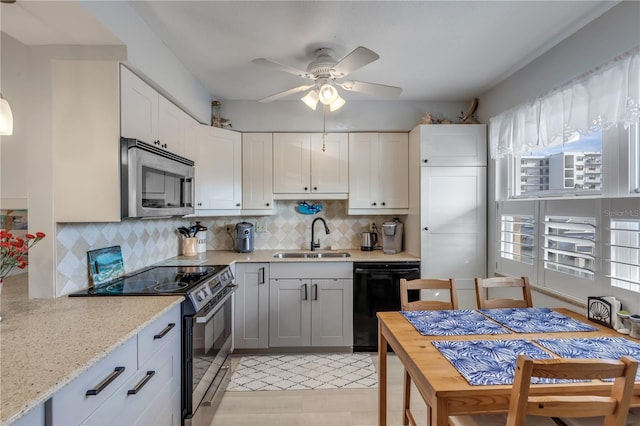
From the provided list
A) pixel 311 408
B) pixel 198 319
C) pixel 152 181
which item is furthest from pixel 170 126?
pixel 311 408

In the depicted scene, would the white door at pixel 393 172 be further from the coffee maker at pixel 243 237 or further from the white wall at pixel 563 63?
the coffee maker at pixel 243 237

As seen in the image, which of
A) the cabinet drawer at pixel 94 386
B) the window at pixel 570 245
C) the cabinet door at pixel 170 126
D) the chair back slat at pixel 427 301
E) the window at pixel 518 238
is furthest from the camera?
the window at pixel 518 238

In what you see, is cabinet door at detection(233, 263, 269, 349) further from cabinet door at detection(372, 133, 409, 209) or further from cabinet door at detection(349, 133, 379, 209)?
cabinet door at detection(372, 133, 409, 209)

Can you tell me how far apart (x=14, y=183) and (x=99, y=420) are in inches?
61.4

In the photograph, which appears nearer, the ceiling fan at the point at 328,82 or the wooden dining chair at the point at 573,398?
the wooden dining chair at the point at 573,398

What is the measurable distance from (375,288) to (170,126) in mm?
2266

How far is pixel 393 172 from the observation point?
3.39 m

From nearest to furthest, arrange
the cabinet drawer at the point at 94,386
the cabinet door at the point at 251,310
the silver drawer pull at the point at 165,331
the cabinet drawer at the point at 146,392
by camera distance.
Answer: the cabinet drawer at the point at 94,386, the cabinet drawer at the point at 146,392, the silver drawer pull at the point at 165,331, the cabinet door at the point at 251,310

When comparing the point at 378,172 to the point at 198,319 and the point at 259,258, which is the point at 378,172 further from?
the point at 198,319

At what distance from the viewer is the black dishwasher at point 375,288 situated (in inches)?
119

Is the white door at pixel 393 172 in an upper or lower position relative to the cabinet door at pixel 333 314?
upper

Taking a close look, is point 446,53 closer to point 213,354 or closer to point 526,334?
point 526,334

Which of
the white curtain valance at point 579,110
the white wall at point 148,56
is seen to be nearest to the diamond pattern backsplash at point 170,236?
the white wall at point 148,56

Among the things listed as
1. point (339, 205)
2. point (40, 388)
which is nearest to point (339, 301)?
point (339, 205)
